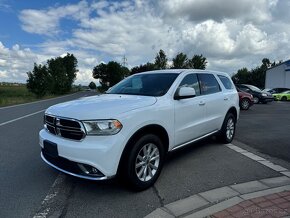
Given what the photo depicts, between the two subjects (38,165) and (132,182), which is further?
(38,165)

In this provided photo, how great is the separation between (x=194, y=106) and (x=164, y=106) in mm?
994

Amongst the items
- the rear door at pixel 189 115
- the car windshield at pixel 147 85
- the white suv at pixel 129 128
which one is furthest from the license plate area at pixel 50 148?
the rear door at pixel 189 115

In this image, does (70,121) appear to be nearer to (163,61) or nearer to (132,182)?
(132,182)

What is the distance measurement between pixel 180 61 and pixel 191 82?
31.0m

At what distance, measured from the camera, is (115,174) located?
3900 millimetres

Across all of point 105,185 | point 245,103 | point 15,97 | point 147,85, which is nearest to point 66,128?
point 105,185

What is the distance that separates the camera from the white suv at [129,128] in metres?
Answer: 3.83

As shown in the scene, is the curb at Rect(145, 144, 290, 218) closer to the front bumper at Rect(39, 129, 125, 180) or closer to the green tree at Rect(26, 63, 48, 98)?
the front bumper at Rect(39, 129, 125, 180)

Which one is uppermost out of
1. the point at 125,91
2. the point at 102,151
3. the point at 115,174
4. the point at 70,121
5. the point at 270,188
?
the point at 125,91

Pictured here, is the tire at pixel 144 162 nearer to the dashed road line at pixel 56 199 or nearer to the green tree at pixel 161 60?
the dashed road line at pixel 56 199

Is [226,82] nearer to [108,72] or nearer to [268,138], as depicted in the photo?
[268,138]

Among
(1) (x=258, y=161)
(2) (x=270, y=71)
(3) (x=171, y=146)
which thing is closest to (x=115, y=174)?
(3) (x=171, y=146)

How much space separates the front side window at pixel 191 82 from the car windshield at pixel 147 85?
19 centimetres

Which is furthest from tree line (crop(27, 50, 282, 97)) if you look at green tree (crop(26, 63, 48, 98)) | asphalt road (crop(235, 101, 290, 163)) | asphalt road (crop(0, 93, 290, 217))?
asphalt road (crop(0, 93, 290, 217))
